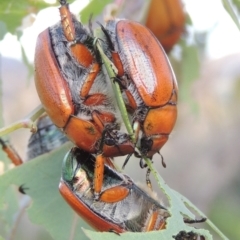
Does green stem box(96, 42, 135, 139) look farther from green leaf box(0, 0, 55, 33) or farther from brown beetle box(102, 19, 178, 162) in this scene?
green leaf box(0, 0, 55, 33)

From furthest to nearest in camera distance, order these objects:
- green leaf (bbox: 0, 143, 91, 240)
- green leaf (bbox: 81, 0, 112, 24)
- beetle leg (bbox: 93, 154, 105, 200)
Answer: green leaf (bbox: 81, 0, 112, 24) → green leaf (bbox: 0, 143, 91, 240) → beetle leg (bbox: 93, 154, 105, 200)

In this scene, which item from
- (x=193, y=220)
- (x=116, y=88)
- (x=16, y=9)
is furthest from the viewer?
(x=16, y=9)

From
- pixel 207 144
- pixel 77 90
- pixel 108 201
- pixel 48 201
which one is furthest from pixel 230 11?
pixel 207 144

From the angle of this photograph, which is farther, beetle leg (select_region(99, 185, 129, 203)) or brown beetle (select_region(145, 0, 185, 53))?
brown beetle (select_region(145, 0, 185, 53))

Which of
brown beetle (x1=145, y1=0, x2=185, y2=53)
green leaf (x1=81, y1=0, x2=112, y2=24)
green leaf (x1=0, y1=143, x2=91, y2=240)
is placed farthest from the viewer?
brown beetle (x1=145, y1=0, x2=185, y2=53)

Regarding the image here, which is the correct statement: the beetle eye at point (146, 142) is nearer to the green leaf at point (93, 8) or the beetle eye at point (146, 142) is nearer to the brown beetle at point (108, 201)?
the brown beetle at point (108, 201)

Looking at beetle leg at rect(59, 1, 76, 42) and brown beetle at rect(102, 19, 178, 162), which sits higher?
beetle leg at rect(59, 1, 76, 42)

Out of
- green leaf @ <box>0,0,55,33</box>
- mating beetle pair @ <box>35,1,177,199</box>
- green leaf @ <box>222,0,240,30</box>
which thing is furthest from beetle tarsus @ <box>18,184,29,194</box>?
green leaf @ <box>222,0,240,30</box>

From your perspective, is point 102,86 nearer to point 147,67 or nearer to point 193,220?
point 147,67
